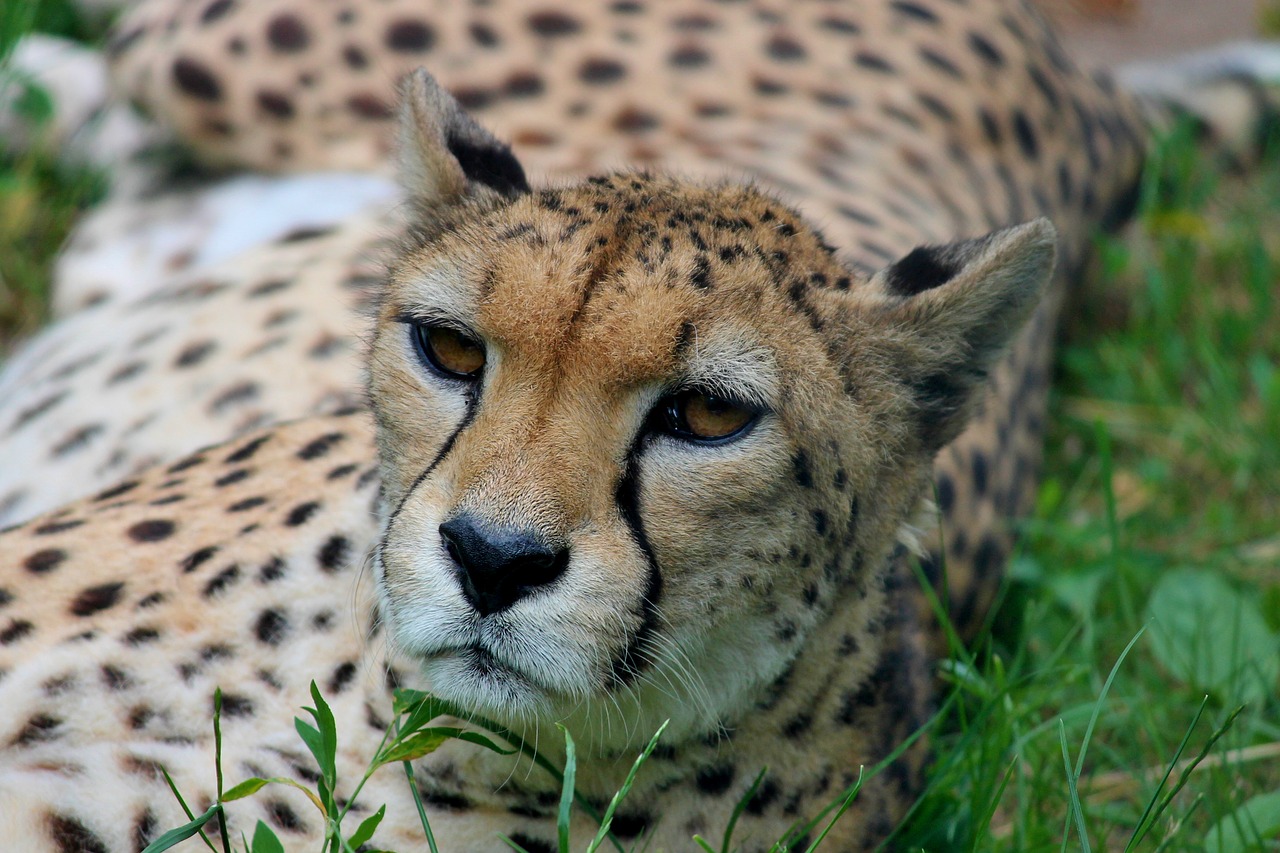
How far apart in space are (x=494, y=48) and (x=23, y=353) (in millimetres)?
1355

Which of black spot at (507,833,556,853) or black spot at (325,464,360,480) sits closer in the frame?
black spot at (507,833,556,853)

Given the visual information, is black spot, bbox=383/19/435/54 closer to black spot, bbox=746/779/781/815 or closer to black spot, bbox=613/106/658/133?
black spot, bbox=613/106/658/133

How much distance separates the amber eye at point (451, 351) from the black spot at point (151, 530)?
2.34 feet

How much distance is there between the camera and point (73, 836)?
2117mm

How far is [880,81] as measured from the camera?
4066 millimetres

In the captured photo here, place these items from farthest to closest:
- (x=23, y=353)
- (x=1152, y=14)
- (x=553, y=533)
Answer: (x=1152, y=14) < (x=23, y=353) < (x=553, y=533)

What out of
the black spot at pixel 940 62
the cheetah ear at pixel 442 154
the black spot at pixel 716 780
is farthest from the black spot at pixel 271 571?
the black spot at pixel 940 62

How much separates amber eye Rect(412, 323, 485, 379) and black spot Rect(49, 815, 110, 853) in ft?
2.54

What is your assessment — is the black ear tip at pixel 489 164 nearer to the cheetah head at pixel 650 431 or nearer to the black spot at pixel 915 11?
the cheetah head at pixel 650 431

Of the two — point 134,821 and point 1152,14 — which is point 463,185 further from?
point 1152,14

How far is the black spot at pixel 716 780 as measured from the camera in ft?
7.15

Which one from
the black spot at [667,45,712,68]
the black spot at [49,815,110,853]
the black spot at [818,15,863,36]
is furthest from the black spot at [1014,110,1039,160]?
the black spot at [49,815,110,853]

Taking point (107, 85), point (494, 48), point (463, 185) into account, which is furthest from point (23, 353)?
point (463, 185)

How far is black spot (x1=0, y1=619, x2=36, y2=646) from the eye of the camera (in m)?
2.38
